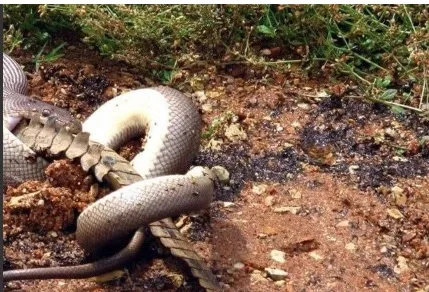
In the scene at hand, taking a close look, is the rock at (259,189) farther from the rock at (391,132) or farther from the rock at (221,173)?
the rock at (391,132)

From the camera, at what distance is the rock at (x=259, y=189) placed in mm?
4670

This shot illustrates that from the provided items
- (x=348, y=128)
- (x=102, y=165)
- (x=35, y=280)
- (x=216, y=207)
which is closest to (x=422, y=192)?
(x=348, y=128)

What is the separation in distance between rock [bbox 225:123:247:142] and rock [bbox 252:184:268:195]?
44cm

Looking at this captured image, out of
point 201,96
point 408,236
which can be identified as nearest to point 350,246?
point 408,236

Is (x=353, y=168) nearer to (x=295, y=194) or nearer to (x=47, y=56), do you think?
(x=295, y=194)

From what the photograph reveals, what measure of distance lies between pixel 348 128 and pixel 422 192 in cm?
67

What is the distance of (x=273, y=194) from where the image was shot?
465 cm

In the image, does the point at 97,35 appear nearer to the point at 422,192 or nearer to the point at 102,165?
the point at 102,165

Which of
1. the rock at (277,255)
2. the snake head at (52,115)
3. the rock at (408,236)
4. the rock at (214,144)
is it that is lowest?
the rock at (408,236)

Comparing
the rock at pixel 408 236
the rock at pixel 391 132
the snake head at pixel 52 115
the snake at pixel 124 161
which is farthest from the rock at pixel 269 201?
the snake head at pixel 52 115

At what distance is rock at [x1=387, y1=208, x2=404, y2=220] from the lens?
449 cm

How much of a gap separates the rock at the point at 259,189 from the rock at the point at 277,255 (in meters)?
0.50

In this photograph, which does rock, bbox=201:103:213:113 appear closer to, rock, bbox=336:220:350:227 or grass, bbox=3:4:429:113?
grass, bbox=3:4:429:113

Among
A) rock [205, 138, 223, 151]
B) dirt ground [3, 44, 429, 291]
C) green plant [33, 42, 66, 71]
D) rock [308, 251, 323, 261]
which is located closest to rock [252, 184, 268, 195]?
dirt ground [3, 44, 429, 291]
